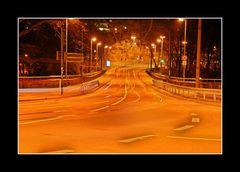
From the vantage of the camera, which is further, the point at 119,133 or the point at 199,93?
the point at 199,93

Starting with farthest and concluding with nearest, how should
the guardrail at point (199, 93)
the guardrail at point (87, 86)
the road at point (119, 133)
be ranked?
the guardrail at point (87, 86), the guardrail at point (199, 93), the road at point (119, 133)

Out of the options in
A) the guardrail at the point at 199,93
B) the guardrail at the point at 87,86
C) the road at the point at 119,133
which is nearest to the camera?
the road at the point at 119,133

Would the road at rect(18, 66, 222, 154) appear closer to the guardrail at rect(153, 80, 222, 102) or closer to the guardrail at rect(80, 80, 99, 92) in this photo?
the guardrail at rect(153, 80, 222, 102)

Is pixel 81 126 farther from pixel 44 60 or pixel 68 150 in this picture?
pixel 44 60

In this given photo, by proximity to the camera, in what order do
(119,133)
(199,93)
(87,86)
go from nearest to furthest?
(119,133) → (199,93) → (87,86)

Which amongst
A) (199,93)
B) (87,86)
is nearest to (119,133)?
(199,93)

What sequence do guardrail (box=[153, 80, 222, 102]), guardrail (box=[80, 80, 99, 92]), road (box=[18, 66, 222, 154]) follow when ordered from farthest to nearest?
guardrail (box=[80, 80, 99, 92]) < guardrail (box=[153, 80, 222, 102]) < road (box=[18, 66, 222, 154])

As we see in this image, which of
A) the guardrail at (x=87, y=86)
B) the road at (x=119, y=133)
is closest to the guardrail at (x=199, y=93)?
the guardrail at (x=87, y=86)

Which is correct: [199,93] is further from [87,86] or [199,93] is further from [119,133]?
[119,133]

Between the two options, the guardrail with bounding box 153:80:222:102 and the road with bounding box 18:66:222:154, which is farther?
the guardrail with bounding box 153:80:222:102

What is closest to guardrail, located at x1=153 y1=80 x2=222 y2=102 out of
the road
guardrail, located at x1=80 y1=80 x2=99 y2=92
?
guardrail, located at x1=80 y1=80 x2=99 y2=92

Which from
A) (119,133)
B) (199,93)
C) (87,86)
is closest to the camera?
(119,133)

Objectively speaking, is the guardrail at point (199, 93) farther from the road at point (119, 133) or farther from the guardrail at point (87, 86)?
the road at point (119, 133)

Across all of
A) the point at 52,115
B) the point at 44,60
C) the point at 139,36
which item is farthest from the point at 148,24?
the point at 52,115
